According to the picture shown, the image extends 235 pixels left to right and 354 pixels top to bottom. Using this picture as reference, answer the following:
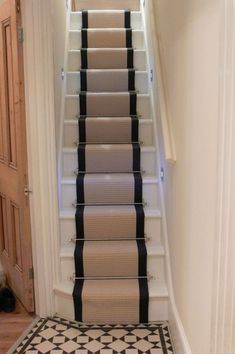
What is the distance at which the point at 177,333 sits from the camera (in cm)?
236

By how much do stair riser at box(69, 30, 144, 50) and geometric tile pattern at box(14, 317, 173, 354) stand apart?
9.41 ft

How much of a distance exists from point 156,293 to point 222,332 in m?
1.31

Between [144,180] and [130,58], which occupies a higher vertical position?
[130,58]

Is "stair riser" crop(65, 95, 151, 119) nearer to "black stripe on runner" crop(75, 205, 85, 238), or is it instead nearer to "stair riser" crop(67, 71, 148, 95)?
"stair riser" crop(67, 71, 148, 95)

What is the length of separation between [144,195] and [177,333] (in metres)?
1.19

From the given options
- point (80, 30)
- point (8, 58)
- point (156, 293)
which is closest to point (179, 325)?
point (156, 293)

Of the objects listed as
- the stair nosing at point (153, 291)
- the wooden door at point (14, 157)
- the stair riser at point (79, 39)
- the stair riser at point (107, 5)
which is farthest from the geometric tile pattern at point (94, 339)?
the stair riser at point (107, 5)

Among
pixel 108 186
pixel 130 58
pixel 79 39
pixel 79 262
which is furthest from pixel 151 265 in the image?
pixel 79 39

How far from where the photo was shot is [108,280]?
2916 millimetres

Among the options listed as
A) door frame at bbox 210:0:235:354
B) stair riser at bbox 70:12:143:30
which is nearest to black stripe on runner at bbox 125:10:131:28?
stair riser at bbox 70:12:143:30

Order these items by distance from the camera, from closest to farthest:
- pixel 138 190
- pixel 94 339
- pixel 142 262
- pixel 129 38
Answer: pixel 94 339 < pixel 142 262 < pixel 138 190 < pixel 129 38

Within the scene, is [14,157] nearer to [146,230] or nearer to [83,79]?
[146,230]

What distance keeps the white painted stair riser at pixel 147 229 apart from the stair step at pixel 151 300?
1.06 feet

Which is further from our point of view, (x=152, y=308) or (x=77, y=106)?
(x=77, y=106)
